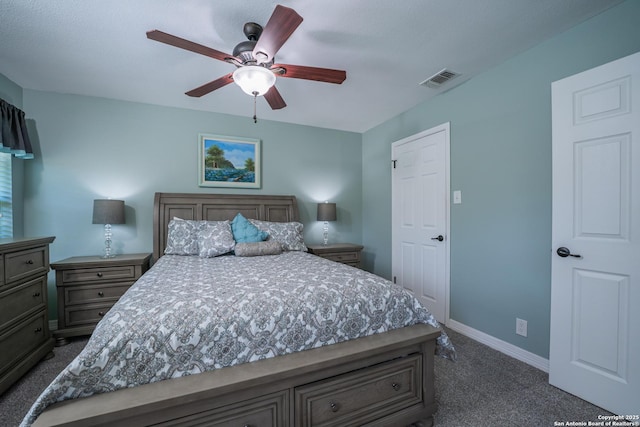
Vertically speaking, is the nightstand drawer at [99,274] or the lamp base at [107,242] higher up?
the lamp base at [107,242]

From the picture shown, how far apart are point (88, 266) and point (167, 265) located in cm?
108

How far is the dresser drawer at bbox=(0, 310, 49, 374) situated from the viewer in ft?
6.22

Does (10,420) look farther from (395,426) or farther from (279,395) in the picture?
(395,426)

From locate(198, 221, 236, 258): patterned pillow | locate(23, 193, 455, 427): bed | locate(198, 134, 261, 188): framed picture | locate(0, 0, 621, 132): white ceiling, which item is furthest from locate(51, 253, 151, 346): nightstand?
locate(0, 0, 621, 132): white ceiling

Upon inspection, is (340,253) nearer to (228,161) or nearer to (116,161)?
(228,161)

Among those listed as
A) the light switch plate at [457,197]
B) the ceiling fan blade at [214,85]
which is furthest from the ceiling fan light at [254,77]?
the light switch plate at [457,197]

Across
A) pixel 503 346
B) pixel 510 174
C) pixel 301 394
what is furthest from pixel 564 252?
pixel 301 394

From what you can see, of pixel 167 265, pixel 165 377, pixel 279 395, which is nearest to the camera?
pixel 165 377

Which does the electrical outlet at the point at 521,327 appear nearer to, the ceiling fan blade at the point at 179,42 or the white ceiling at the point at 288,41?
the white ceiling at the point at 288,41

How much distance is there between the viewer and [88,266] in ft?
8.66

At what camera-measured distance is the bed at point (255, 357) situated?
1065 mm

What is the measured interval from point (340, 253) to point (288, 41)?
8.35 feet

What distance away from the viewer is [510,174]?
7.72 ft

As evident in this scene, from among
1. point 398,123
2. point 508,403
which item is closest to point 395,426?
point 508,403
